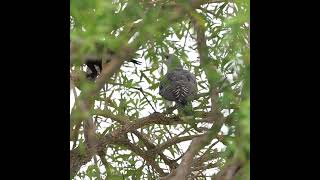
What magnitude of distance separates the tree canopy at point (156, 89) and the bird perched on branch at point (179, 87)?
4 cm

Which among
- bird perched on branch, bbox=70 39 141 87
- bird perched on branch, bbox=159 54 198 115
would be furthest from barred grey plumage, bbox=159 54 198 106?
bird perched on branch, bbox=70 39 141 87

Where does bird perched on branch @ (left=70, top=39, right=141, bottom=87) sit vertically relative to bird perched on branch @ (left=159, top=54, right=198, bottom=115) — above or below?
below

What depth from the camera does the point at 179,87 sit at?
8.09 ft

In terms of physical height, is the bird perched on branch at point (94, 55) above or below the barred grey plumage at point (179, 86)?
below

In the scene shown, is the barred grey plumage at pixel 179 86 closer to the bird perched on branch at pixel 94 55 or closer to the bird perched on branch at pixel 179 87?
the bird perched on branch at pixel 179 87

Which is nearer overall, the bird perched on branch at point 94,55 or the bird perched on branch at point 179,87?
the bird perched on branch at point 94,55

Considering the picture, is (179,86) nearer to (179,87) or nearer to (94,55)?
(179,87)

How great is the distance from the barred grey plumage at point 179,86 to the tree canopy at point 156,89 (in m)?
0.04

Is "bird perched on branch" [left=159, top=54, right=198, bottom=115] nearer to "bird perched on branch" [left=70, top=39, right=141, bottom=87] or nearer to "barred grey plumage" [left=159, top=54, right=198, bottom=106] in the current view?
"barred grey plumage" [left=159, top=54, right=198, bottom=106]

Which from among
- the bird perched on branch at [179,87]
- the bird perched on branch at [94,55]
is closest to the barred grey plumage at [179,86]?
the bird perched on branch at [179,87]

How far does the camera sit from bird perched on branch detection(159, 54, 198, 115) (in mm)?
2398

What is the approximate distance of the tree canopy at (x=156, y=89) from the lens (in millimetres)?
952

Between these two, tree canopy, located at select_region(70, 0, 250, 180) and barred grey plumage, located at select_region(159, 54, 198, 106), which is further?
barred grey plumage, located at select_region(159, 54, 198, 106)
